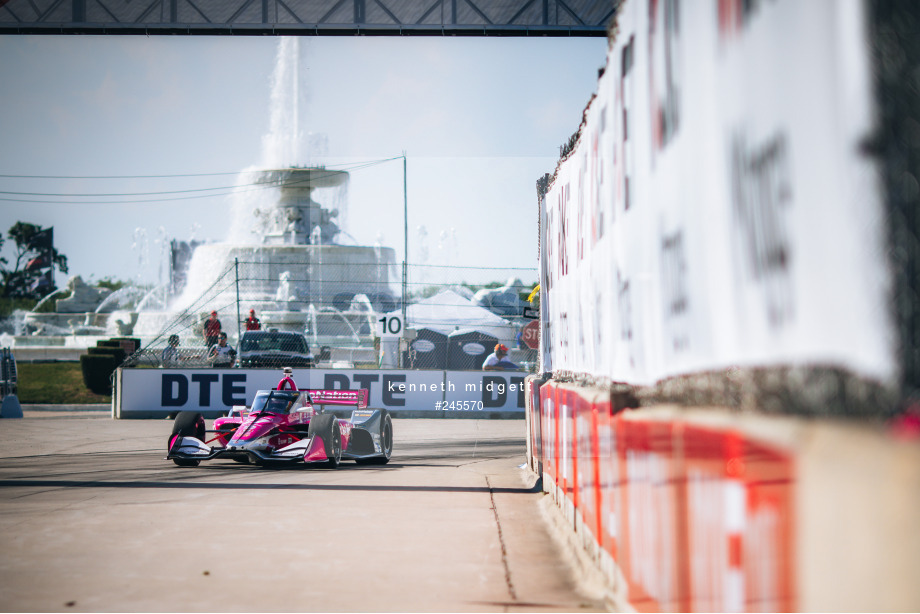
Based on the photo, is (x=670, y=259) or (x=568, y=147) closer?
(x=670, y=259)

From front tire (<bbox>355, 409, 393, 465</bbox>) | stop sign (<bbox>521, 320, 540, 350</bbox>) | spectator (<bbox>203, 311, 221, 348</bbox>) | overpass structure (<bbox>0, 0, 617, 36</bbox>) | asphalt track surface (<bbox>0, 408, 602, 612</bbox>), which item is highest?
overpass structure (<bbox>0, 0, 617, 36</bbox>)

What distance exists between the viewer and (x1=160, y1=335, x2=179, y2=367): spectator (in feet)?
72.0

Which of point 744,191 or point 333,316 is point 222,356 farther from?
point 744,191

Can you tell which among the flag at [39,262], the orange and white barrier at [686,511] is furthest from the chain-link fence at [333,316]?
the flag at [39,262]

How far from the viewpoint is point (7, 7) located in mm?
12523

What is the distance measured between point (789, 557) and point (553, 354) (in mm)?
7397

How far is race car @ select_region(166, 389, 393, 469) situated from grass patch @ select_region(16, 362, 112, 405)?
18751mm

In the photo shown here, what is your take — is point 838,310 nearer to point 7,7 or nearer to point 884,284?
point 884,284

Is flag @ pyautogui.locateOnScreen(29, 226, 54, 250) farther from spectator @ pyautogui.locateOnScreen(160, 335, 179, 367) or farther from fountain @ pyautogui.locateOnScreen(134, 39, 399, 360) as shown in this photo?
spectator @ pyautogui.locateOnScreen(160, 335, 179, 367)

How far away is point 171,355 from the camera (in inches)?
883

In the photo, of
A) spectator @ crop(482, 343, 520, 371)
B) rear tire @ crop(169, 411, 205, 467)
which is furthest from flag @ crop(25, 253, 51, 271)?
rear tire @ crop(169, 411, 205, 467)

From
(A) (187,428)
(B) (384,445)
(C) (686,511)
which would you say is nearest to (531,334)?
(B) (384,445)

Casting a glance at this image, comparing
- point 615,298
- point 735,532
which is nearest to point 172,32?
point 615,298

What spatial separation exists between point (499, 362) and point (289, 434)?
37.0 feet
